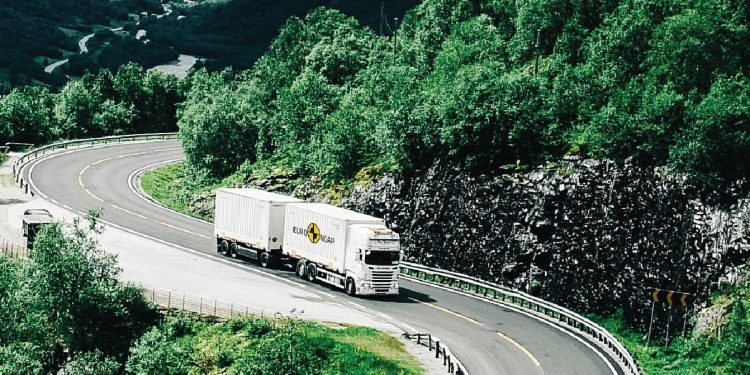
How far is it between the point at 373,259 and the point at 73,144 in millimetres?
59977

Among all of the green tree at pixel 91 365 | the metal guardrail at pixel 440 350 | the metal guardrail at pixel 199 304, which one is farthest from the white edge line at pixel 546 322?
the green tree at pixel 91 365

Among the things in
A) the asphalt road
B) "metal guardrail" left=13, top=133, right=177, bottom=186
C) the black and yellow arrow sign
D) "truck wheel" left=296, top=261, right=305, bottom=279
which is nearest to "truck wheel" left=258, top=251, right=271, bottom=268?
the asphalt road

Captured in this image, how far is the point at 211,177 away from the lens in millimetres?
88250

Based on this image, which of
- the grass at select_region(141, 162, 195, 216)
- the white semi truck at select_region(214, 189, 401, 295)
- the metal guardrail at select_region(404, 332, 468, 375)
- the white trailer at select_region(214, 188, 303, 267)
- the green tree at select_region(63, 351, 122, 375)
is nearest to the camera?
the metal guardrail at select_region(404, 332, 468, 375)

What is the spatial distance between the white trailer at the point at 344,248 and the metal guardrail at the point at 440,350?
267 inches

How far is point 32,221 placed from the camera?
63.7 m

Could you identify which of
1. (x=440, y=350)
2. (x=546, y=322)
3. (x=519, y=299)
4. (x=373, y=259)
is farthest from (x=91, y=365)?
(x=519, y=299)

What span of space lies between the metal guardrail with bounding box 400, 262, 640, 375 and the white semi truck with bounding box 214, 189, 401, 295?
5.05m

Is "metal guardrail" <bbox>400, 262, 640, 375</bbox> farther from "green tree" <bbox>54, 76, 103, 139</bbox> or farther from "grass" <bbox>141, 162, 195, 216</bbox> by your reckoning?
"green tree" <bbox>54, 76, 103, 139</bbox>

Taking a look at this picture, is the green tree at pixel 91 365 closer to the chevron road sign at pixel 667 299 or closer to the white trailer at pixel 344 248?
the white trailer at pixel 344 248

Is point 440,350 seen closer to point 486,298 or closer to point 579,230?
point 486,298

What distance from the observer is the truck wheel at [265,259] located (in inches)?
2400

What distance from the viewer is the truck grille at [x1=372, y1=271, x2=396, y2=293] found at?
2140 inches

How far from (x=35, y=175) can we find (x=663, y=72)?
175ft
